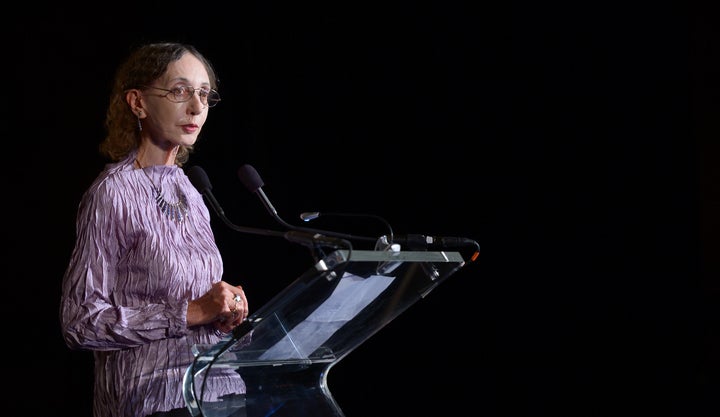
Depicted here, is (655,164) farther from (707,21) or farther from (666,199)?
(707,21)

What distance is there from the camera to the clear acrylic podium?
1315 mm

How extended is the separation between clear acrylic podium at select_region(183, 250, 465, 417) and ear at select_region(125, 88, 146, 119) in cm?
79

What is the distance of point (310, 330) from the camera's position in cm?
146

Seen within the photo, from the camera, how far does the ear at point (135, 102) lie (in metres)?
1.96

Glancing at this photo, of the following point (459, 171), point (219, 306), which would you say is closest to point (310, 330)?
point (219, 306)

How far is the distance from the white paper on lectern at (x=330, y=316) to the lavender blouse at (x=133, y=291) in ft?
0.95

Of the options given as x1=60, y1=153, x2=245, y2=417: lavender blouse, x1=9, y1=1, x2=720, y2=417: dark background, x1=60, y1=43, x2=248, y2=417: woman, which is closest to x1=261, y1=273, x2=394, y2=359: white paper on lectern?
x1=60, y1=43, x2=248, y2=417: woman

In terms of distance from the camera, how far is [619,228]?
3422 mm

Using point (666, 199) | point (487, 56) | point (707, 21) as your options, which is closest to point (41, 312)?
point (487, 56)

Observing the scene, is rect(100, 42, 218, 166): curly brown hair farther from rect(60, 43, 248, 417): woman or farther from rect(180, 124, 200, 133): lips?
rect(180, 124, 200, 133): lips

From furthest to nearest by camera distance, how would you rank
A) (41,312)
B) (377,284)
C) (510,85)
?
(510,85), (41,312), (377,284)

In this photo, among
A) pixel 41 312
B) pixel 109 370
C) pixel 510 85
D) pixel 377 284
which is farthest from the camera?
pixel 510 85

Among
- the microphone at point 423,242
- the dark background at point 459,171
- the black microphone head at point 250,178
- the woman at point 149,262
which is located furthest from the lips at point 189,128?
the dark background at point 459,171

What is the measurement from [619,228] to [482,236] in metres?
0.61
